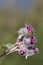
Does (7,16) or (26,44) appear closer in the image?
(26,44)

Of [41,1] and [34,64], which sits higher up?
[41,1]

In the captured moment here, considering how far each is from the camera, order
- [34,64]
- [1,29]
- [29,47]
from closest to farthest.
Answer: [29,47]
[34,64]
[1,29]

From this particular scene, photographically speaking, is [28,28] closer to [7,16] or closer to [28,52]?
[28,52]

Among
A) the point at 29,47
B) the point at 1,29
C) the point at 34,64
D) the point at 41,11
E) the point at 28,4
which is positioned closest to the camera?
the point at 29,47

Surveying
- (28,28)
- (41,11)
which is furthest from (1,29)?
(28,28)

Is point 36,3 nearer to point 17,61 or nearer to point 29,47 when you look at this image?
point 17,61

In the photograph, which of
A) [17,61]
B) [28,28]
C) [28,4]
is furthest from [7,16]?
[28,28]

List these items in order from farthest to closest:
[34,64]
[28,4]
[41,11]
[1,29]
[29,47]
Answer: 1. [28,4]
2. [41,11]
3. [1,29]
4. [34,64]
5. [29,47]

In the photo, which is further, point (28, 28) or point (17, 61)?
point (17, 61)

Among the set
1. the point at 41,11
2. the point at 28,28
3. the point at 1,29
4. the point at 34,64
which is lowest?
the point at 28,28
